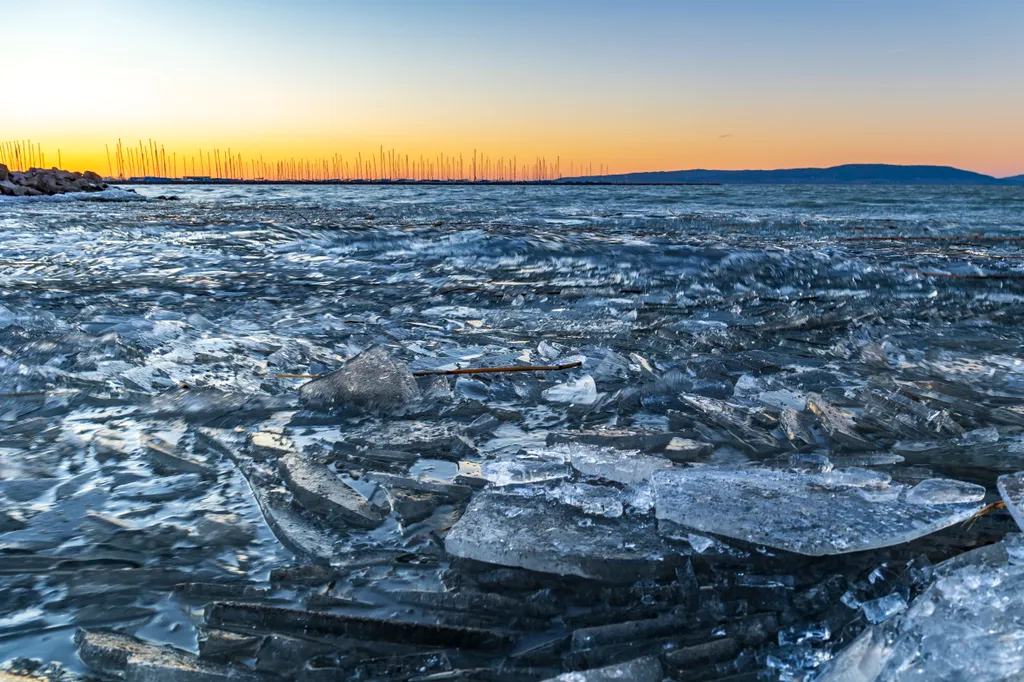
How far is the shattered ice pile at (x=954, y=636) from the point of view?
0.86 m

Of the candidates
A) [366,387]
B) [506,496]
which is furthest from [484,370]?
[506,496]

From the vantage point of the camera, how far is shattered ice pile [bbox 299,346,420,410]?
2.21 metres

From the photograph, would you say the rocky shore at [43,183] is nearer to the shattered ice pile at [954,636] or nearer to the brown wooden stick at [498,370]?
the brown wooden stick at [498,370]

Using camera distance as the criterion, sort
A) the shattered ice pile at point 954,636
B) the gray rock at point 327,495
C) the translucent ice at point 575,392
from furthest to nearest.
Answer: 1. the translucent ice at point 575,392
2. the gray rock at point 327,495
3. the shattered ice pile at point 954,636

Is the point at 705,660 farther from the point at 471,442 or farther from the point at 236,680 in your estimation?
the point at 471,442

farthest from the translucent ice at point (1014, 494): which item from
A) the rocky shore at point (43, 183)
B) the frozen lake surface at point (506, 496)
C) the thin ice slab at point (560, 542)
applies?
the rocky shore at point (43, 183)

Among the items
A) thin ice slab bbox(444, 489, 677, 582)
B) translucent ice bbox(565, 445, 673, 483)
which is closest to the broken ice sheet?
translucent ice bbox(565, 445, 673, 483)

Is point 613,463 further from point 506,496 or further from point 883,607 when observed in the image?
point 883,607

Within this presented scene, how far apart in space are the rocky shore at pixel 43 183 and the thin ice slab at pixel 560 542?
32387mm

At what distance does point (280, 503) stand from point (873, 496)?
1.29 metres

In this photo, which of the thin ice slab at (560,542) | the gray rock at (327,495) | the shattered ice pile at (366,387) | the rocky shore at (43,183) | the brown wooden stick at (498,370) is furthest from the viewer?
the rocky shore at (43,183)

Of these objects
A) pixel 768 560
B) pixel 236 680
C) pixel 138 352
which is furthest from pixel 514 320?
pixel 236 680

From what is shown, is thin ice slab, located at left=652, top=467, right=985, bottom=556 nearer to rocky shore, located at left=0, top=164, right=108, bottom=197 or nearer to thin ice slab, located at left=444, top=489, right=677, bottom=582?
thin ice slab, located at left=444, top=489, right=677, bottom=582

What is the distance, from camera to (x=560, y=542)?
1.29 meters
